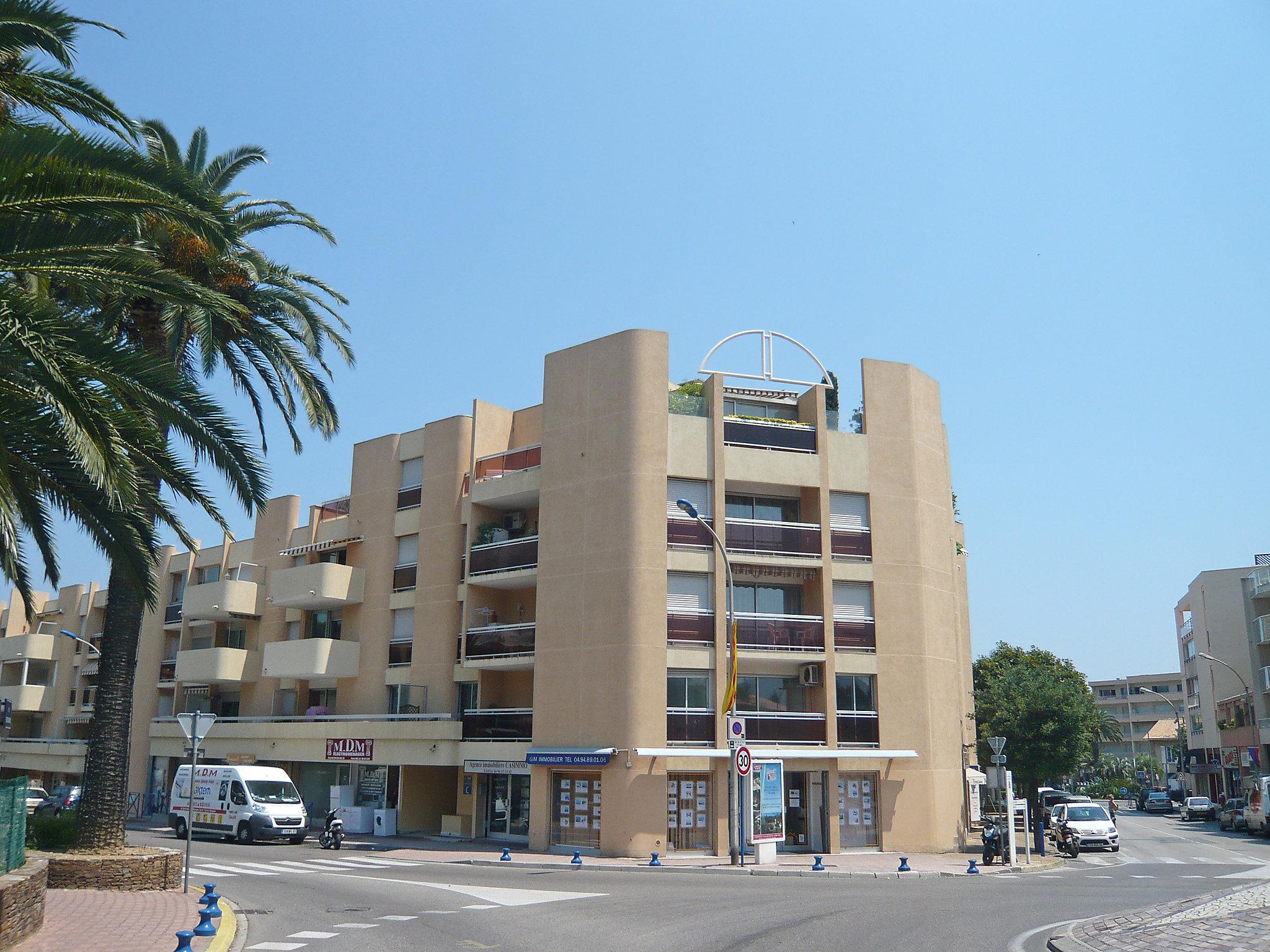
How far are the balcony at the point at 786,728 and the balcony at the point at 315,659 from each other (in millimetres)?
16736

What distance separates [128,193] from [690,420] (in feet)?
75.4

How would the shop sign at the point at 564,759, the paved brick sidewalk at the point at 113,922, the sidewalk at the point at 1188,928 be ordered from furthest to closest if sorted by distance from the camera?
the shop sign at the point at 564,759 < the paved brick sidewalk at the point at 113,922 < the sidewalk at the point at 1188,928

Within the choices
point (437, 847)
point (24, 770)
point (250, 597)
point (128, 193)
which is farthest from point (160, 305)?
point (24, 770)

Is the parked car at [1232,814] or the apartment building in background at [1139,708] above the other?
the apartment building in background at [1139,708]

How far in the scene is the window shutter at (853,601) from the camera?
109 feet

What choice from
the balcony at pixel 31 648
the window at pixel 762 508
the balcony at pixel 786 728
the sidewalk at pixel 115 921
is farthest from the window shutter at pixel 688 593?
the balcony at pixel 31 648

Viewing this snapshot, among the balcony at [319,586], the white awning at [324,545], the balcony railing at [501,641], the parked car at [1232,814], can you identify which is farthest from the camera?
the parked car at [1232,814]

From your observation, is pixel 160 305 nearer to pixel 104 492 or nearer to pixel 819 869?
pixel 104 492

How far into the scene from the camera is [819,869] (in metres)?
26.0

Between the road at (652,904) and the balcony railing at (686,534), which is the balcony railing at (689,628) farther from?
the road at (652,904)

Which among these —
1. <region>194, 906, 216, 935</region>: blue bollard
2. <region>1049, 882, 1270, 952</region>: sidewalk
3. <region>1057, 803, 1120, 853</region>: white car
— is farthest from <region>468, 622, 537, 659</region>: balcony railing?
<region>1049, 882, 1270, 952</region>: sidewalk

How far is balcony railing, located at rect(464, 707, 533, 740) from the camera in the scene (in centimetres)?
3425

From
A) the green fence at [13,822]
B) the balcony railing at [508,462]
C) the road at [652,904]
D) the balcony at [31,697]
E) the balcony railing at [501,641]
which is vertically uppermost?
the balcony railing at [508,462]

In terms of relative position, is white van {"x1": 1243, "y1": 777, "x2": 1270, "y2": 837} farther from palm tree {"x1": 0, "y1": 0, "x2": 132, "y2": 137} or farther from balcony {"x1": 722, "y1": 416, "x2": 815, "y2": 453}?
palm tree {"x1": 0, "y1": 0, "x2": 132, "y2": 137}
